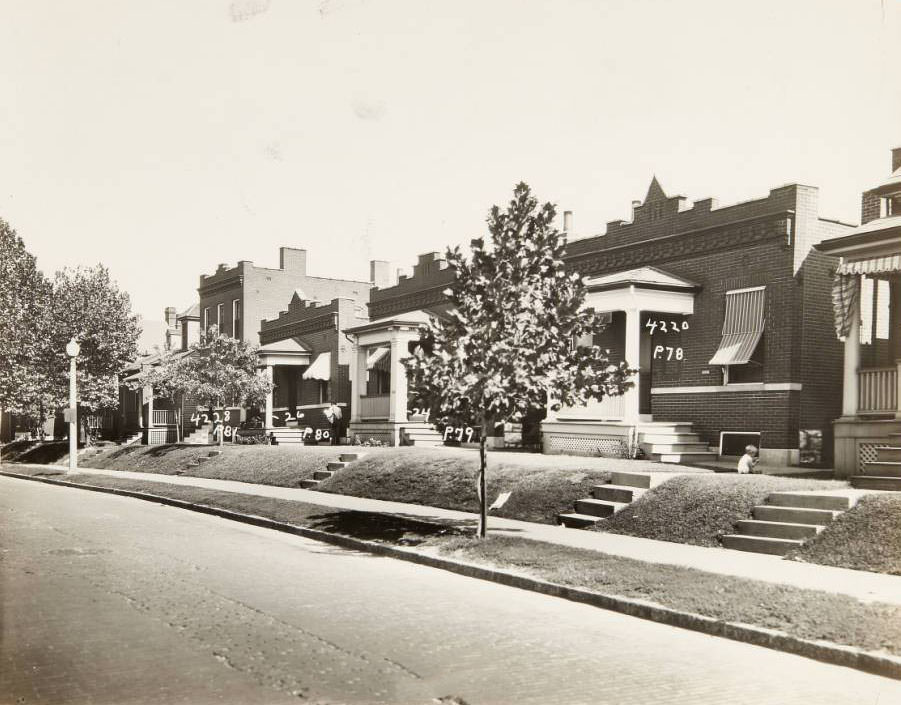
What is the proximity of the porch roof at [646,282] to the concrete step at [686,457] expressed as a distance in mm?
3857

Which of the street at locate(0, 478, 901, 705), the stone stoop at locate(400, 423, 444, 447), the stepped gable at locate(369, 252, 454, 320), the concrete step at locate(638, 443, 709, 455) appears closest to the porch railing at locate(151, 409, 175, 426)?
the stepped gable at locate(369, 252, 454, 320)

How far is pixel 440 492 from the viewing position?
60.7ft

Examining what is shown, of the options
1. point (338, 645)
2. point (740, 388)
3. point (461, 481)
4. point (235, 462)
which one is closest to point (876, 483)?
point (740, 388)

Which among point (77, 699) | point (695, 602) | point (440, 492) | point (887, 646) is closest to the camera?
point (77, 699)

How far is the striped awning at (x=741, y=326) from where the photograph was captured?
19.5 metres

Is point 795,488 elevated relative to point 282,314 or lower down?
lower down

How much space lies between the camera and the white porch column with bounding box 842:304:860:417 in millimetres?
15570

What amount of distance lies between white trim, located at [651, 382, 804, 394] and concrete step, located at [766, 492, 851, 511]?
6.19 metres

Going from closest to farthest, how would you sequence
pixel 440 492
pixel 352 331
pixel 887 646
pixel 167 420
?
1. pixel 887 646
2. pixel 440 492
3. pixel 352 331
4. pixel 167 420

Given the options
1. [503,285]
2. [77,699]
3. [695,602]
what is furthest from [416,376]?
[77,699]

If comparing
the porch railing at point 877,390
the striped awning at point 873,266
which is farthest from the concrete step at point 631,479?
the striped awning at point 873,266

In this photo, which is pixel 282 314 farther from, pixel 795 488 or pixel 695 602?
pixel 695 602

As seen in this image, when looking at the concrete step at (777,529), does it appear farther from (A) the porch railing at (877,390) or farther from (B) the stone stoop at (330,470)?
(B) the stone stoop at (330,470)

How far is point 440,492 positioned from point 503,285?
719 cm
